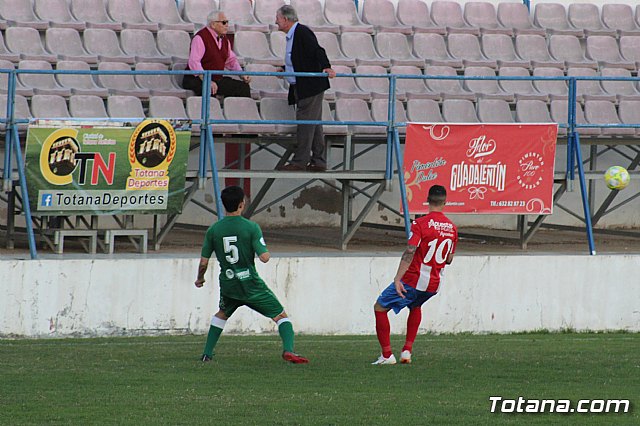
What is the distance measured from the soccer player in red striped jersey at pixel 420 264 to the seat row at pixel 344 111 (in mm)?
3992

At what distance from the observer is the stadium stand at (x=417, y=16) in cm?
1669

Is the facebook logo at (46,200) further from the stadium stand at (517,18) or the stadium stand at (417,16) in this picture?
the stadium stand at (517,18)

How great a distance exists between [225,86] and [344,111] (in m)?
1.43

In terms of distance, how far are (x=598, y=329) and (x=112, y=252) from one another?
18.0 feet

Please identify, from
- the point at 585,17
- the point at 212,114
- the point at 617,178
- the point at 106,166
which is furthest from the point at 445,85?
the point at 106,166

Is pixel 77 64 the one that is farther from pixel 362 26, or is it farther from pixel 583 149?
pixel 583 149

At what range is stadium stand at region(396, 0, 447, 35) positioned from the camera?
16.7m

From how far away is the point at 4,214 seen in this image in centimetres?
1527

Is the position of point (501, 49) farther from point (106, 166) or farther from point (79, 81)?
point (106, 166)

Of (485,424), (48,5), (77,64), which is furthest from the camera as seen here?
(48,5)

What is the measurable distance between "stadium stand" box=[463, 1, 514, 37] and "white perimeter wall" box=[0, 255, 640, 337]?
4.16 m

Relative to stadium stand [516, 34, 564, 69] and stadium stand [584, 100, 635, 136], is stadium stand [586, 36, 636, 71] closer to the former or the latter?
stadium stand [516, 34, 564, 69]

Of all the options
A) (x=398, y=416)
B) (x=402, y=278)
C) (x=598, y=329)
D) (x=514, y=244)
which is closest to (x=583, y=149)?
(x=514, y=244)

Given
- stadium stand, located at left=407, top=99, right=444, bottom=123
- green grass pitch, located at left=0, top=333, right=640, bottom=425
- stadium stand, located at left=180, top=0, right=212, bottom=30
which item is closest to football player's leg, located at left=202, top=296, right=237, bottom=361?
green grass pitch, located at left=0, top=333, right=640, bottom=425
